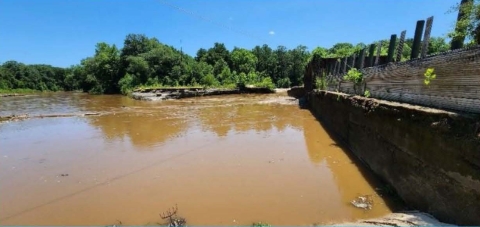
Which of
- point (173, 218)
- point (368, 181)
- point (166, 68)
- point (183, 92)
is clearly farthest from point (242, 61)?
point (173, 218)

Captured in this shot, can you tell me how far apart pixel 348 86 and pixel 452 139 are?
862 cm

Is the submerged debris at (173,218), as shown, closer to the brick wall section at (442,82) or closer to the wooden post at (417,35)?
the brick wall section at (442,82)

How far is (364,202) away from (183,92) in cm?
3105

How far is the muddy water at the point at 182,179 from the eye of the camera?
4920 millimetres

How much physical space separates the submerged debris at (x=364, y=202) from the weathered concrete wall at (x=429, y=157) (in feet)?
1.68

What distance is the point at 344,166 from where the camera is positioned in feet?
24.4

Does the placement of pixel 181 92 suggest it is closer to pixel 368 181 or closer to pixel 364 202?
pixel 368 181

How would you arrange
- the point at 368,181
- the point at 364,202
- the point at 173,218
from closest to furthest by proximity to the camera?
the point at 173,218 → the point at 364,202 → the point at 368,181

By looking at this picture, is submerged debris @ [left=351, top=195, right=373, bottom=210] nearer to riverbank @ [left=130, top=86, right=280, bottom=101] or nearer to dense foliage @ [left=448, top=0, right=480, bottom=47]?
dense foliage @ [left=448, top=0, right=480, bottom=47]

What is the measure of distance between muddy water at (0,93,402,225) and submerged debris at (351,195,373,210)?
92 millimetres

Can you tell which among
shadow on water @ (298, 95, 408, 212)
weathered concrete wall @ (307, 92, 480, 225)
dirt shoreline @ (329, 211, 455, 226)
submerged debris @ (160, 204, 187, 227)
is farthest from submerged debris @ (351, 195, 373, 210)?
submerged debris @ (160, 204, 187, 227)

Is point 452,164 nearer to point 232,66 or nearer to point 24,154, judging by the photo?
point 24,154

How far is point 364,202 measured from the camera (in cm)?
525

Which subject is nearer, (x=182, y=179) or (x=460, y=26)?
(x=460, y=26)
